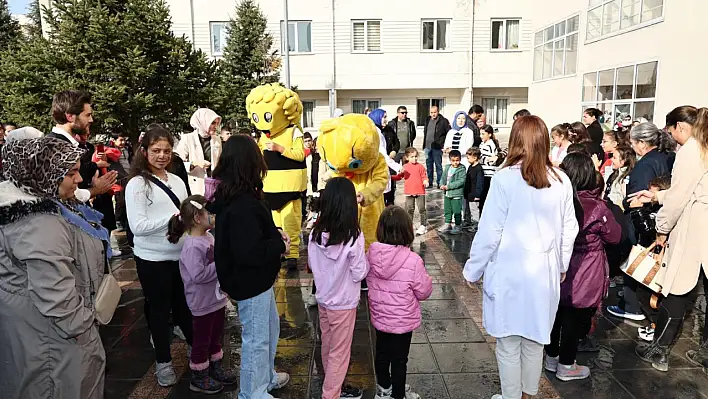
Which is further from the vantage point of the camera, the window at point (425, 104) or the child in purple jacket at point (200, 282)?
the window at point (425, 104)

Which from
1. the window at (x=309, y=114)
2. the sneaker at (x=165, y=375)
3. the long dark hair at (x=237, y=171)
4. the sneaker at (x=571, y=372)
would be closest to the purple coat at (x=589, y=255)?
the sneaker at (x=571, y=372)

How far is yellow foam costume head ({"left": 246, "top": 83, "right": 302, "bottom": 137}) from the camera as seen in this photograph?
6.25 metres

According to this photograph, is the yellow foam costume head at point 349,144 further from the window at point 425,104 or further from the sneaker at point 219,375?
the window at point 425,104

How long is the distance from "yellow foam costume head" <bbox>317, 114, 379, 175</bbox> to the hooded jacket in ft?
5.10

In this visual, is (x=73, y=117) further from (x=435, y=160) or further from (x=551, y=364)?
(x=435, y=160)

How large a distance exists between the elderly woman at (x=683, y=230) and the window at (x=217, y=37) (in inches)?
1001

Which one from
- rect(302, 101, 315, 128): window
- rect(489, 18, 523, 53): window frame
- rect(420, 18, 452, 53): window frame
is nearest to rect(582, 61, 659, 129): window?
rect(489, 18, 523, 53): window frame

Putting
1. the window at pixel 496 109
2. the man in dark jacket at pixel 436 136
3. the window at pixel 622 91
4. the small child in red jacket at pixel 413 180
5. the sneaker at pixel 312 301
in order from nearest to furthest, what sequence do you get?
the sneaker at pixel 312 301 → the small child in red jacket at pixel 413 180 → the man in dark jacket at pixel 436 136 → the window at pixel 622 91 → the window at pixel 496 109

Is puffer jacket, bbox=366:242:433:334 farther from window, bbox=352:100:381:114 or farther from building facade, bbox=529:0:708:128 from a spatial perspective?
window, bbox=352:100:381:114

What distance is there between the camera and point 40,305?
2262 mm

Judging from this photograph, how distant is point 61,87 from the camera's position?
11672 millimetres

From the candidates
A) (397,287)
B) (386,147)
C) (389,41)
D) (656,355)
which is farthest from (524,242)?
(389,41)

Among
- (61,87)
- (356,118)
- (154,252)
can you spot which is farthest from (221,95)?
(154,252)

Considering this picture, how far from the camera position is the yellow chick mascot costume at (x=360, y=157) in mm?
4902
